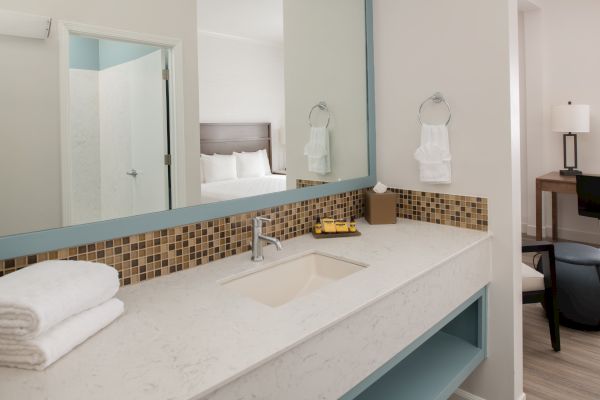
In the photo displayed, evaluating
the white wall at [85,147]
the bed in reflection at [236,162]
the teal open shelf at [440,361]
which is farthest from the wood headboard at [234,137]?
the teal open shelf at [440,361]

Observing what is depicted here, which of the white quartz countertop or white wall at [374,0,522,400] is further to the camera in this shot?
white wall at [374,0,522,400]

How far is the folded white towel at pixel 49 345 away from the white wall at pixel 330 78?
1.10m

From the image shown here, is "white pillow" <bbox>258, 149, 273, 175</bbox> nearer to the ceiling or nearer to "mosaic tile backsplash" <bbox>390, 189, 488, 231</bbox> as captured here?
the ceiling

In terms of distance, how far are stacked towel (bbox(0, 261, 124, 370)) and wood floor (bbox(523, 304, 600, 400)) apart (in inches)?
78.6

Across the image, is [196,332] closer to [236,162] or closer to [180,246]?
[180,246]

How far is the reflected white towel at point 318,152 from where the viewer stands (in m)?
2.01

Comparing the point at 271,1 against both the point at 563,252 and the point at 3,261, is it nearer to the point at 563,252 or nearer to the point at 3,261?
the point at 3,261

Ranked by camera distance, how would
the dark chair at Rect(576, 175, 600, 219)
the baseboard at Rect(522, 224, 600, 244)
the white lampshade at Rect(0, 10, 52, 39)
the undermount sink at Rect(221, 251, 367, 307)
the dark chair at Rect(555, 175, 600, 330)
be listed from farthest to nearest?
the baseboard at Rect(522, 224, 600, 244) < the dark chair at Rect(576, 175, 600, 219) < the dark chair at Rect(555, 175, 600, 330) < the undermount sink at Rect(221, 251, 367, 307) < the white lampshade at Rect(0, 10, 52, 39)

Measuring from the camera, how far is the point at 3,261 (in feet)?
3.53

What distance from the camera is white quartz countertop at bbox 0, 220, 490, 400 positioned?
2.59ft

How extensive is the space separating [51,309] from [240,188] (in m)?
0.89

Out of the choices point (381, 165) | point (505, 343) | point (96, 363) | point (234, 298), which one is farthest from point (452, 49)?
point (96, 363)

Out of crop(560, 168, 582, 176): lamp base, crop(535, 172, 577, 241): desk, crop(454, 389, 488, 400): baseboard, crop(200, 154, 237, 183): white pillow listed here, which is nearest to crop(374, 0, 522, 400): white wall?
crop(454, 389, 488, 400): baseboard

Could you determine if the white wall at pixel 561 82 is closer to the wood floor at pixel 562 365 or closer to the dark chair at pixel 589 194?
the dark chair at pixel 589 194
